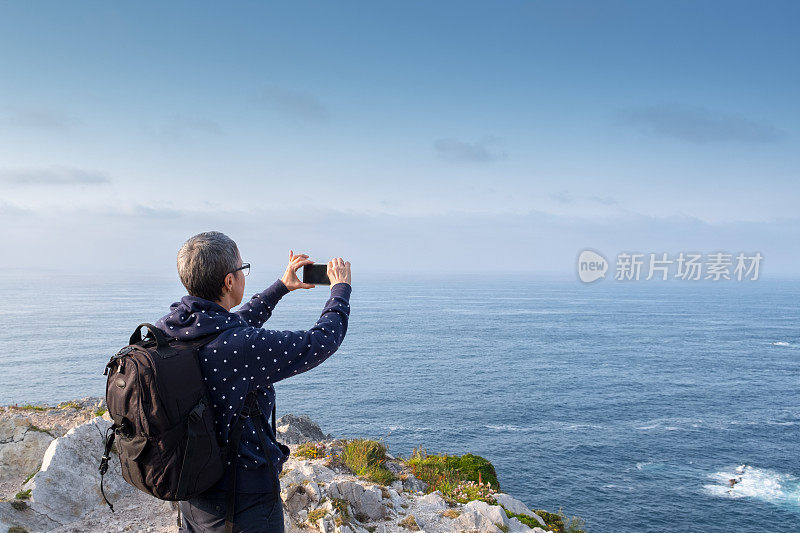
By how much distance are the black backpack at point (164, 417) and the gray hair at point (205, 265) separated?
35 cm

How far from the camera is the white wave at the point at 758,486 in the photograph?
133 ft

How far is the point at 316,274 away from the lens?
15.0ft

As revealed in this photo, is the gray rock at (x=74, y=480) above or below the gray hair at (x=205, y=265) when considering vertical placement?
below

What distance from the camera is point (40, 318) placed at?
376 feet

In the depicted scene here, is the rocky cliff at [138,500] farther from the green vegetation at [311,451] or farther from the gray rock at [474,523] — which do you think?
the green vegetation at [311,451]

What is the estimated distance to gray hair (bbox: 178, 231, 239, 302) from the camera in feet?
11.9

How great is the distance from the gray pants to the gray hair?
1.44 meters

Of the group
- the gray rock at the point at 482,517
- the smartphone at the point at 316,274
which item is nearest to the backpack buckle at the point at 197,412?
the smartphone at the point at 316,274

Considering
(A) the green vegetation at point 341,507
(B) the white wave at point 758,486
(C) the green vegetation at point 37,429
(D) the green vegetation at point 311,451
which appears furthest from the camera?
(B) the white wave at point 758,486

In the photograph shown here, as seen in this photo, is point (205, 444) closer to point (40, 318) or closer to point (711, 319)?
point (40, 318)

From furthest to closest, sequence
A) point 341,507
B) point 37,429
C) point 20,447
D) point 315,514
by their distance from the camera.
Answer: point 37,429 → point 20,447 → point 341,507 → point 315,514

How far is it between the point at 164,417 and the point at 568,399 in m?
67.1

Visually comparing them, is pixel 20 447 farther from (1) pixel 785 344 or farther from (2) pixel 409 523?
(1) pixel 785 344

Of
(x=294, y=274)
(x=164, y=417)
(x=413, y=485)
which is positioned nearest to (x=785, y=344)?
(x=413, y=485)
